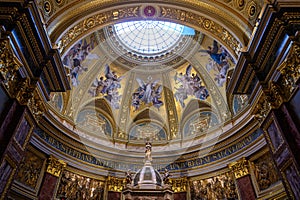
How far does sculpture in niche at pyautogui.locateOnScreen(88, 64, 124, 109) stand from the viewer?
52.5ft

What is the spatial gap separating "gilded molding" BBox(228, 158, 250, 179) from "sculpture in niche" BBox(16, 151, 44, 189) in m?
8.63

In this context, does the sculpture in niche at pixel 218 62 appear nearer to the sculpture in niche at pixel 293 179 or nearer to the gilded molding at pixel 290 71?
the gilded molding at pixel 290 71

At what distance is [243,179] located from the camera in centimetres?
1146

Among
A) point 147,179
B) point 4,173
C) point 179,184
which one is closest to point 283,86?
point 147,179

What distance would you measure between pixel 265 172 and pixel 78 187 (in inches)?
335

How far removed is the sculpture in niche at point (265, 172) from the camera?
10.4 m

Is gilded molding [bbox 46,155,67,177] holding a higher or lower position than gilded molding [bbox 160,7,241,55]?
lower

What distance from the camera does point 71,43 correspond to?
10.1m

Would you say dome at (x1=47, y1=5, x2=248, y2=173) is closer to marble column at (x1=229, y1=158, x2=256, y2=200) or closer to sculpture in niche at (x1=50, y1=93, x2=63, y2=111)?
sculpture in niche at (x1=50, y1=93, x2=63, y2=111)

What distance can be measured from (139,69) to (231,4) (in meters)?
8.84

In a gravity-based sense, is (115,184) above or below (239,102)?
below

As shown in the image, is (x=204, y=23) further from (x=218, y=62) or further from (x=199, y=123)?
(x=199, y=123)

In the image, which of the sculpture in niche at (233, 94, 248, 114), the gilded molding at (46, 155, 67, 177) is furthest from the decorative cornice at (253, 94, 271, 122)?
the gilded molding at (46, 155, 67, 177)

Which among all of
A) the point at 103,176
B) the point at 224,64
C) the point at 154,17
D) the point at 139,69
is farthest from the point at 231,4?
the point at 103,176
